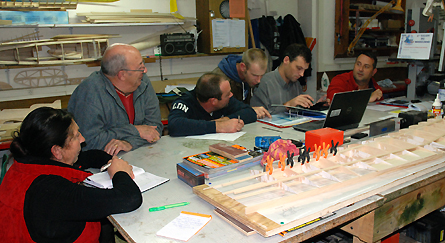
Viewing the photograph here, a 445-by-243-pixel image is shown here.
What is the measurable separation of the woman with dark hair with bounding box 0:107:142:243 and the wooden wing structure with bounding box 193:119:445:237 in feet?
1.11

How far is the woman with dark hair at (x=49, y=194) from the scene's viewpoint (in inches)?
42.9

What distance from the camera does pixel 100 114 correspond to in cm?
207

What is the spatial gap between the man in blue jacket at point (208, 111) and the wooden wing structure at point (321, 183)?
0.90 m

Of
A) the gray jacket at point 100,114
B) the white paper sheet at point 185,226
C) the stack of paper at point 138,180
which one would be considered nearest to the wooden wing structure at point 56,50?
the gray jacket at point 100,114

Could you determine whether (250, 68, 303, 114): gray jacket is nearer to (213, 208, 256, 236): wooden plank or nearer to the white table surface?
the white table surface

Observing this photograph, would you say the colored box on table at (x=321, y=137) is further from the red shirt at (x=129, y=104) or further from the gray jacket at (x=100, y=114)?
the red shirt at (x=129, y=104)

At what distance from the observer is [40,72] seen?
3619 mm

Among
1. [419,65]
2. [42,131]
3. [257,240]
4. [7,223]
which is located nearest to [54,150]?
[42,131]

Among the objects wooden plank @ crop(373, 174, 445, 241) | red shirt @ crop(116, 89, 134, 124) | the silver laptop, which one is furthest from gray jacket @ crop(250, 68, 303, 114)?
wooden plank @ crop(373, 174, 445, 241)

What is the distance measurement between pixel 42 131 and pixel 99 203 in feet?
1.25

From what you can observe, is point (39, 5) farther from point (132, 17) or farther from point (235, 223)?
point (235, 223)

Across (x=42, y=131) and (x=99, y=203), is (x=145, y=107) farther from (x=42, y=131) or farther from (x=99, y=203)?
(x=99, y=203)

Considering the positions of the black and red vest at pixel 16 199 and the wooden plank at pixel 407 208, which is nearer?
the black and red vest at pixel 16 199

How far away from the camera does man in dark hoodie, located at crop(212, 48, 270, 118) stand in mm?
3012
